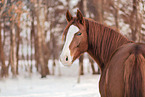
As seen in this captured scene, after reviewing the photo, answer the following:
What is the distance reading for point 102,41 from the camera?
2.86 meters

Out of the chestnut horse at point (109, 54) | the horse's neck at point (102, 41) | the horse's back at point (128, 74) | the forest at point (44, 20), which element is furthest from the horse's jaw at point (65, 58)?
the forest at point (44, 20)

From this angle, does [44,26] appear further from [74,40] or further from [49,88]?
[74,40]

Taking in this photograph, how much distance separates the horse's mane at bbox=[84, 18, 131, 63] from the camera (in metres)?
2.78

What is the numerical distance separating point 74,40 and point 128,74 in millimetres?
1029

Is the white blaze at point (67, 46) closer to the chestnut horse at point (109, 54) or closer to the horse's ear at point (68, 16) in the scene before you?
the chestnut horse at point (109, 54)

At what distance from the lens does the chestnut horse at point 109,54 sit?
1975 millimetres

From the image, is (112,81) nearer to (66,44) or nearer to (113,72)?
(113,72)

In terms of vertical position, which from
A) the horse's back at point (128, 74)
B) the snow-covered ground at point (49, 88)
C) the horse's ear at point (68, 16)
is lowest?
the snow-covered ground at point (49, 88)

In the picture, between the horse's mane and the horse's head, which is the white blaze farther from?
the horse's mane

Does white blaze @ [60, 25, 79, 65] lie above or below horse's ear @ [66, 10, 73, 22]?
below

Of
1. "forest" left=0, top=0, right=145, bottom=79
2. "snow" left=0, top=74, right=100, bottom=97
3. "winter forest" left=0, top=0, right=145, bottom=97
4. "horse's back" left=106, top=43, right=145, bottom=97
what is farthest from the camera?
"forest" left=0, top=0, right=145, bottom=79

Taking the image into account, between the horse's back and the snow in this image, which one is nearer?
the horse's back

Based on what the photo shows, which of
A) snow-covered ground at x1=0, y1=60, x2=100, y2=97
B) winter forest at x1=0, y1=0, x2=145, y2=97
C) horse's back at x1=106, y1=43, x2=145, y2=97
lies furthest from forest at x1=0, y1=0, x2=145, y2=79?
horse's back at x1=106, y1=43, x2=145, y2=97

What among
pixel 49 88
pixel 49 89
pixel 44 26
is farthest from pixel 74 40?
pixel 44 26
